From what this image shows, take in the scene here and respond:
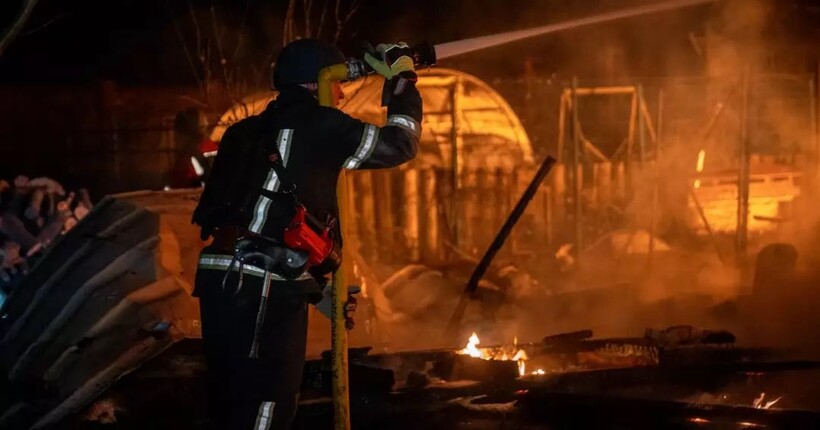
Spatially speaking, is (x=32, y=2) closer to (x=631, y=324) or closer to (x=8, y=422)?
(x=8, y=422)

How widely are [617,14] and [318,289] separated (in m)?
3.26

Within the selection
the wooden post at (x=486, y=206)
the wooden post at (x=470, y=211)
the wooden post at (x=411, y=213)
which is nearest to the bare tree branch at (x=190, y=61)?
the wooden post at (x=411, y=213)

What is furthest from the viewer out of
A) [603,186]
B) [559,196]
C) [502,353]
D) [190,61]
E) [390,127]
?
[190,61]

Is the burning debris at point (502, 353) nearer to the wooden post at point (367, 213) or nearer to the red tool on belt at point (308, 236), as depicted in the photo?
the red tool on belt at point (308, 236)

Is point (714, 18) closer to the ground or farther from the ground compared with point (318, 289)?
farther from the ground

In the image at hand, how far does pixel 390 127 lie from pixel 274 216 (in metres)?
0.66

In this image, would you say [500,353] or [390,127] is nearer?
[390,127]

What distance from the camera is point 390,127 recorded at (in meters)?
3.66

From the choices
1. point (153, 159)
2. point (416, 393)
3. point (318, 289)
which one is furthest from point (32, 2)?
point (153, 159)

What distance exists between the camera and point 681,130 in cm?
1132

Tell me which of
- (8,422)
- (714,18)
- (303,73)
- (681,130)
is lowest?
(8,422)

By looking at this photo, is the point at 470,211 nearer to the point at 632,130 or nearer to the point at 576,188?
the point at 576,188

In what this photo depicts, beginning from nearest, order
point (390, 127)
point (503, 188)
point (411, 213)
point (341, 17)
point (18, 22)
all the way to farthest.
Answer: point (390, 127)
point (18, 22)
point (411, 213)
point (503, 188)
point (341, 17)

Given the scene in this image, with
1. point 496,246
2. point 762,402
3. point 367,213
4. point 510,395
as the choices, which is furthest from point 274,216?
point 367,213
